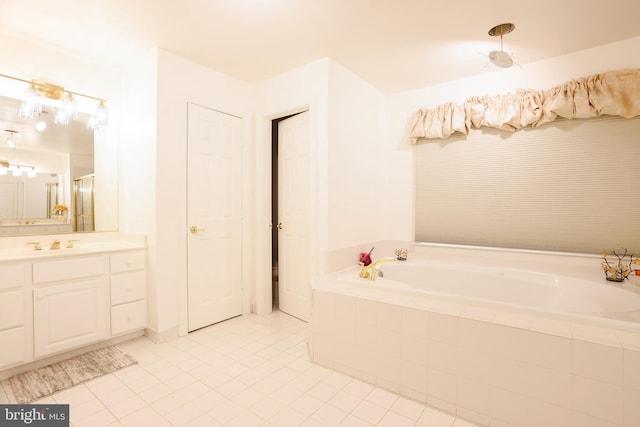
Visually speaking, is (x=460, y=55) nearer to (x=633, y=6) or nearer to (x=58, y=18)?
(x=633, y=6)

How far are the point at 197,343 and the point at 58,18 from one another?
2.44 meters

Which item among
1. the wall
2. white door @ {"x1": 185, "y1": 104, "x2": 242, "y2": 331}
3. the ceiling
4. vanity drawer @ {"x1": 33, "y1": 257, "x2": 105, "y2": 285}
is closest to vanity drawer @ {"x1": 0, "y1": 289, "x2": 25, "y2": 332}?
vanity drawer @ {"x1": 33, "y1": 257, "x2": 105, "y2": 285}

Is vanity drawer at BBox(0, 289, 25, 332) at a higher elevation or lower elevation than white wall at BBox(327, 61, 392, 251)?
lower

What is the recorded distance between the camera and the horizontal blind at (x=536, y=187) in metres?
2.33

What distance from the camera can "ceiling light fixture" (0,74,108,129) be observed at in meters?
2.29

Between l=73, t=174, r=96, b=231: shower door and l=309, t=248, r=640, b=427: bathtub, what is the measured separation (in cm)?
200

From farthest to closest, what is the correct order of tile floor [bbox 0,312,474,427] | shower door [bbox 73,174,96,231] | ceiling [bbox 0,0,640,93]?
shower door [bbox 73,174,96,231], ceiling [bbox 0,0,640,93], tile floor [bbox 0,312,474,427]

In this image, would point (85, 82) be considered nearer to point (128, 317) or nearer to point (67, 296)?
point (67, 296)

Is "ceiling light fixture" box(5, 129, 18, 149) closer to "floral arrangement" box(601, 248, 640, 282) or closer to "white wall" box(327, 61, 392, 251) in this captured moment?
"white wall" box(327, 61, 392, 251)

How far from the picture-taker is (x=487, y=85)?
281 centimetres

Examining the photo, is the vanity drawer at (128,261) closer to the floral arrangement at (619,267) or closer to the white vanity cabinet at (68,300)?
the white vanity cabinet at (68,300)

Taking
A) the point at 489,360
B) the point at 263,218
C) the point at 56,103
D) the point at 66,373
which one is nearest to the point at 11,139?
the point at 56,103

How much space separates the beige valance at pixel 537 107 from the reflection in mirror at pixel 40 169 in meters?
3.06

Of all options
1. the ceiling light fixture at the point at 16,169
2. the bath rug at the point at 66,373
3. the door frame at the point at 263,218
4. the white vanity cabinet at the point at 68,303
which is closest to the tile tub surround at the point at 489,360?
the door frame at the point at 263,218
